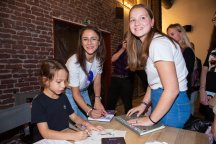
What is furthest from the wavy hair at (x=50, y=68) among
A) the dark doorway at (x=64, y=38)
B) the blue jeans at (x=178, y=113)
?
the dark doorway at (x=64, y=38)

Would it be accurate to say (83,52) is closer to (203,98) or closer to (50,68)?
(50,68)

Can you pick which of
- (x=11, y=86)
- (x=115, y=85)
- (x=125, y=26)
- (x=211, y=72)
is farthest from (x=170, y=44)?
(x=125, y=26)

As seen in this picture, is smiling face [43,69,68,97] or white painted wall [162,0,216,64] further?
white painted wall [162,0,216,64]

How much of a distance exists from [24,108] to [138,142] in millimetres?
1243

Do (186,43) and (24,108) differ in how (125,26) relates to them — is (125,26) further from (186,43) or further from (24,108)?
(24,108)

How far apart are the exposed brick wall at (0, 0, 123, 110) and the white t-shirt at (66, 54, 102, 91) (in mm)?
1210

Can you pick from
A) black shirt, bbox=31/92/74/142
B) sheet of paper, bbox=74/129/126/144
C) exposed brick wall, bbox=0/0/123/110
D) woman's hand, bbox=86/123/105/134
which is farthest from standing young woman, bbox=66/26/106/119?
exposed brick wall, bbox=0/0/123/110

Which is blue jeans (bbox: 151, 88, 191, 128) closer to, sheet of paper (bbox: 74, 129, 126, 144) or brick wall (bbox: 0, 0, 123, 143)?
sheet of paper (bbox: 74, 129, 126, 144)

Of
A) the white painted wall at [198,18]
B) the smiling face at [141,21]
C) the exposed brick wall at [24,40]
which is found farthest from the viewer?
the white painted wall at [198,18]

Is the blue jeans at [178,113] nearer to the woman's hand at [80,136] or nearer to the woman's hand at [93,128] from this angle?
the woman's hand at [93,128]

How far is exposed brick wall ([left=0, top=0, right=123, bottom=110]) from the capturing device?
245 centimetres

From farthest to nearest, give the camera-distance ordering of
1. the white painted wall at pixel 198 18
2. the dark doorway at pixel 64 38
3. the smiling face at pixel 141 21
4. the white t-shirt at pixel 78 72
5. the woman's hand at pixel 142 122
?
1. the white painted wall at pixel 198 18
2. the dark doorway at pixel 64 38
3. the white t-shirt at pixel 78 72
4. the smiling face at pixel 141 21
5. the woman's hand at pixel 142 122

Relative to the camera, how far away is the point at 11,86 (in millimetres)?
2539

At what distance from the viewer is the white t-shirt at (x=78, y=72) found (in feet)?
5.90
